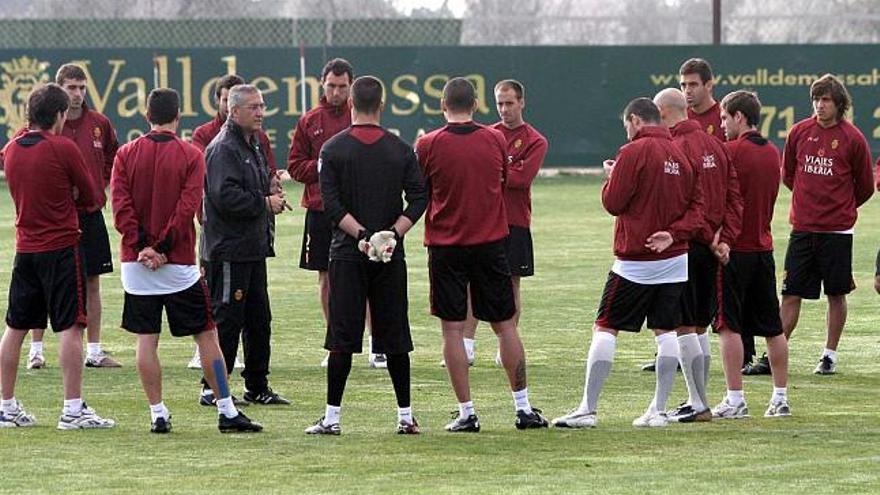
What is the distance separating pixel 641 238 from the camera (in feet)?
32.9

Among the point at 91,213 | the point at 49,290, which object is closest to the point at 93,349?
the point at 91,213

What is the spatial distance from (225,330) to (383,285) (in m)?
1.40

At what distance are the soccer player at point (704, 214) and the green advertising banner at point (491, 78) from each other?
21206 millimetres

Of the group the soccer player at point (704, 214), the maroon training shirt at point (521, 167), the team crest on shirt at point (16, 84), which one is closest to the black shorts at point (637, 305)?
the soccer player at point (704, 214)

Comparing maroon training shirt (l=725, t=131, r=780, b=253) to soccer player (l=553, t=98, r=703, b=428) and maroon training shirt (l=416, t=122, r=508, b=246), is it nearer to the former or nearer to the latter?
soccer player (l=553, t=98, r=703, b=428)

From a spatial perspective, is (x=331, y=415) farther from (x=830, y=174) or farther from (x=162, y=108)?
(x=830, y=174)

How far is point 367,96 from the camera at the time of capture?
389 inches

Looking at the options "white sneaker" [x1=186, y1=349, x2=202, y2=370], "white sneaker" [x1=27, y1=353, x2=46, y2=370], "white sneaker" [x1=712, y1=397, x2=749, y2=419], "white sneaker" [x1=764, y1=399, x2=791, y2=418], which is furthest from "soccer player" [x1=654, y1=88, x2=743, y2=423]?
"white sneaker" [x1=27, y1=353, x2=46, y2=370]

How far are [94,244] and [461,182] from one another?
139 inches

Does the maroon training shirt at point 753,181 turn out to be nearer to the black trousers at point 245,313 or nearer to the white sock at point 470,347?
the white sock at point 470,347

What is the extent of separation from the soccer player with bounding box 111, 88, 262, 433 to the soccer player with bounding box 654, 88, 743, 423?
7.67 ft

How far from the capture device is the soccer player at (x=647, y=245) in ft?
→ 32.7

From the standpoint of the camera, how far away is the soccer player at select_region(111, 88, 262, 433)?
996 centimetres

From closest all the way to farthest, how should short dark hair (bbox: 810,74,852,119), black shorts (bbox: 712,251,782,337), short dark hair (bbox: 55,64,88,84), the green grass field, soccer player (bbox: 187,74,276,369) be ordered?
the green grass field
black shorts (bbox: 712,251,782,337)
soccer player (bbox: 187,74,276,369)
short dark hair (bbox: 810,74,852,119)
short dark hair (bbox: 55,64,88,84)
